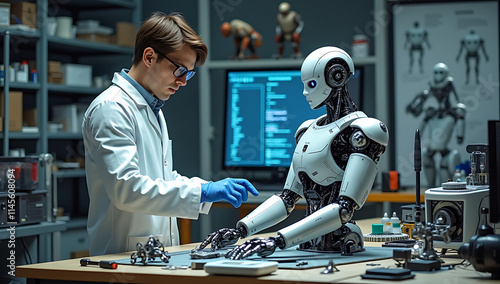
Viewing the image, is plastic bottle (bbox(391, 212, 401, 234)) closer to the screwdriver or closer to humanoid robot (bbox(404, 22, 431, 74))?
the screwdriver

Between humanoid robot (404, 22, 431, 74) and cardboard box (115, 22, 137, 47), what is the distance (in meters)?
1.81

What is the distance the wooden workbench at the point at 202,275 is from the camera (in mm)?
1437

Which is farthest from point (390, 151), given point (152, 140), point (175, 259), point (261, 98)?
point (175, 259)

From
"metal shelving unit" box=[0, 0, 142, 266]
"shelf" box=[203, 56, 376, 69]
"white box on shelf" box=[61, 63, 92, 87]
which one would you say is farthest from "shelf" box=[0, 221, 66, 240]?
"shelf" box=[203, 56, 376, 69]

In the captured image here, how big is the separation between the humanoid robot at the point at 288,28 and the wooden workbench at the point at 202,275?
2505 millimetres

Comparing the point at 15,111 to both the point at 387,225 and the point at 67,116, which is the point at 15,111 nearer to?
the point at 67,116

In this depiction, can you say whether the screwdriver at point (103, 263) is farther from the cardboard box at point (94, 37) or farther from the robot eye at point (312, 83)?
the cardboard box at point (94, 37)

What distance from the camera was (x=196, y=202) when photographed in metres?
1.88

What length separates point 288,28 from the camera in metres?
4.07

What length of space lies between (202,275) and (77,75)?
3.15 meters

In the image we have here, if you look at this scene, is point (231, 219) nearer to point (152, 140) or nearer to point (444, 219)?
point (152, 140)

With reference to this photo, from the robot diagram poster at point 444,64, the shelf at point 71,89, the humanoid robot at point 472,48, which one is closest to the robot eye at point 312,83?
the robot diagram poster at point 444,64

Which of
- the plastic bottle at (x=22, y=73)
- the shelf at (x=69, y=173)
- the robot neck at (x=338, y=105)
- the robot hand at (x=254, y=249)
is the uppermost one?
the plastic bottle at (x=22, y=73)

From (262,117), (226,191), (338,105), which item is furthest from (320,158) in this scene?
(262,117)
